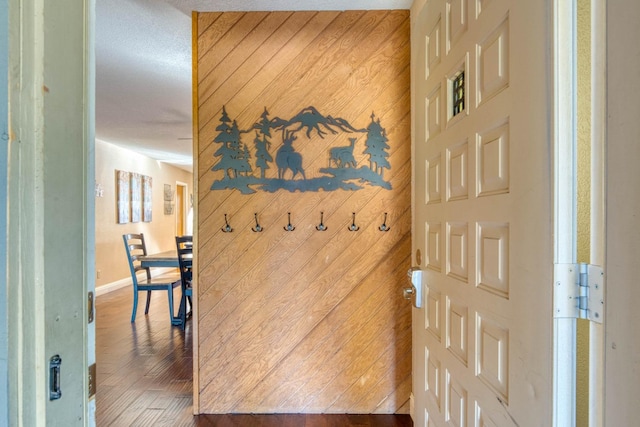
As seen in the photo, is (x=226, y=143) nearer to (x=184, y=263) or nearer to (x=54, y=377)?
(x=54, y=377)

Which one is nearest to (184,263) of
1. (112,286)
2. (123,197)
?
(112,286)

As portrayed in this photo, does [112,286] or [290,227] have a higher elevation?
[290,227]

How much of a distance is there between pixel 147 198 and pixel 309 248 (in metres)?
5.58

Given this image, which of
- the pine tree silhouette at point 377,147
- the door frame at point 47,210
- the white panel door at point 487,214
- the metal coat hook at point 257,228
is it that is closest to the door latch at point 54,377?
the door frame at point 47,210

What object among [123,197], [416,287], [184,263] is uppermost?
[123,197]

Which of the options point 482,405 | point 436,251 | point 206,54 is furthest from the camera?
point 206,54

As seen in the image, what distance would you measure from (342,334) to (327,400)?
40 cm

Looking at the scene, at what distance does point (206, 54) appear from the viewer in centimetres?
195

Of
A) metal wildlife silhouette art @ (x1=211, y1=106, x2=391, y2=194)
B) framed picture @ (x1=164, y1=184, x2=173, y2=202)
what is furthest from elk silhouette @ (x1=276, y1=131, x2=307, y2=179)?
framed picture @ (x1=164, y1=184, x2=173, y2=202)

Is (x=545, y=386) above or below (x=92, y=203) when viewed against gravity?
below

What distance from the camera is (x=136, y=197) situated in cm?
604

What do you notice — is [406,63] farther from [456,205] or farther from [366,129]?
[456,205]

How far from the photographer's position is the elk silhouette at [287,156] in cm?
198

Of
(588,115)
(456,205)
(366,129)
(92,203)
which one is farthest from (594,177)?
(366,129)
